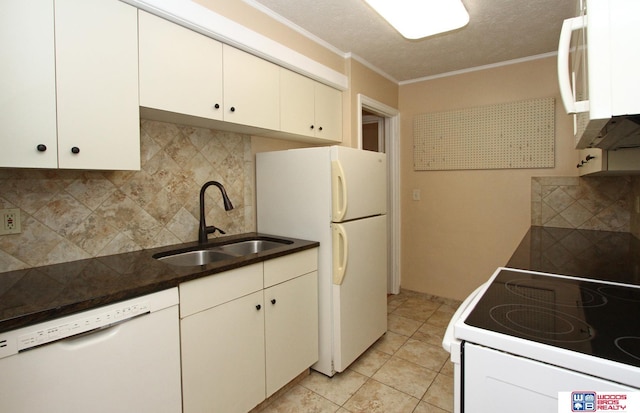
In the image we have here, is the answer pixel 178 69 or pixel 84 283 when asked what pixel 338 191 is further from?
pixel 84 283

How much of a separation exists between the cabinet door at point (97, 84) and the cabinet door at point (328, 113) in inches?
52.8

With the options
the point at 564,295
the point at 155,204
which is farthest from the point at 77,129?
the point at 564,295

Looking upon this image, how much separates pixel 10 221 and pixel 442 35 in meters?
2.85

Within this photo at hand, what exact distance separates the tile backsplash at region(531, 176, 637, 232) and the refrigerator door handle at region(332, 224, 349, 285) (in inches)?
77.0

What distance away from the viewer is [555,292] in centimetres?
120

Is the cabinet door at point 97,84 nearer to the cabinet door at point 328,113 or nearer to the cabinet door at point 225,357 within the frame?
the cabinet door at point 225,357

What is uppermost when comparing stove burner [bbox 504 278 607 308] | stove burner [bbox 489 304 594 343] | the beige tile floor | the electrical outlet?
the electrical outlet

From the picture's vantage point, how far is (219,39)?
181cm

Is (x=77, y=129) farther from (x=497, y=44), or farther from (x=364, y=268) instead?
(x=497, y=44)

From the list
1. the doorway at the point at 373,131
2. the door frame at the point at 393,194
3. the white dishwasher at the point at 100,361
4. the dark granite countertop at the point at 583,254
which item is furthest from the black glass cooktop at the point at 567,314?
the doorway at the point at 373,131

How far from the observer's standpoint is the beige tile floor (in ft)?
6.19

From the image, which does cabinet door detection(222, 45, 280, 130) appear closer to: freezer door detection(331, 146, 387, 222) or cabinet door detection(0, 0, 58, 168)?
freezer door detection(331, 146, 387, 222)

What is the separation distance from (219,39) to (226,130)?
23.5 inches

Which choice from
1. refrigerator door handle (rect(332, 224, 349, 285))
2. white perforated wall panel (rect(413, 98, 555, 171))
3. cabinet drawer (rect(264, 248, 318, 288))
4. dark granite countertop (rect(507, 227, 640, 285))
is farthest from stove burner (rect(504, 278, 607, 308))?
white perforated wall panel (rect(413, 98, 555, 171))
